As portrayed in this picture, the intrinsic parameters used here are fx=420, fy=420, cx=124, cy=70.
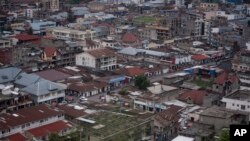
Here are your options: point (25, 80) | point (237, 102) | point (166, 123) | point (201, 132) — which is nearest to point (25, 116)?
point (166, 123)

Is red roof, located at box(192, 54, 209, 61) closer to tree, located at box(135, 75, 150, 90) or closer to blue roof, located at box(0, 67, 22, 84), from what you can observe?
tree, located at box(135, 75, 150, 90)

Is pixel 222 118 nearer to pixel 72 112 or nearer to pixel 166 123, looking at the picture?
pixel 166 123

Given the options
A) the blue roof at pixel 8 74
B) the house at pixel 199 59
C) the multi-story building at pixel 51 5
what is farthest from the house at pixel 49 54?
the multi-story building at pixel 51 5

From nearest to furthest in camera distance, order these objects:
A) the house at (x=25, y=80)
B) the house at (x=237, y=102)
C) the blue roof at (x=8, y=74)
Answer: the house at (x=237, y=102)
the house at (x=25, y=80)
the blue roof at (x=8, y=74)

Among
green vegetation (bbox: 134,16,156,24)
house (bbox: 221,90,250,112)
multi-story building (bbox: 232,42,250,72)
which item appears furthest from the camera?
green vegetation (bbox: 134,16,156,24)

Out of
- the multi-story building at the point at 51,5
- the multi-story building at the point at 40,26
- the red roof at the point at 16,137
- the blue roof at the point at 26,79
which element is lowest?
the red roof at the point at 16,137

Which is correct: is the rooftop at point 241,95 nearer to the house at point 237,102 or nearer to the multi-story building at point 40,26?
the house at point 237,102

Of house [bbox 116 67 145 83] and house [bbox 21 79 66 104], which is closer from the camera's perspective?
house [bbox 21 79 66 104]

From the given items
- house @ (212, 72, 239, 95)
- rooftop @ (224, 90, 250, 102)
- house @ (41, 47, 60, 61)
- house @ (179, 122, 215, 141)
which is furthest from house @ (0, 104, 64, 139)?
house @ (41, 47, 60, 61)
